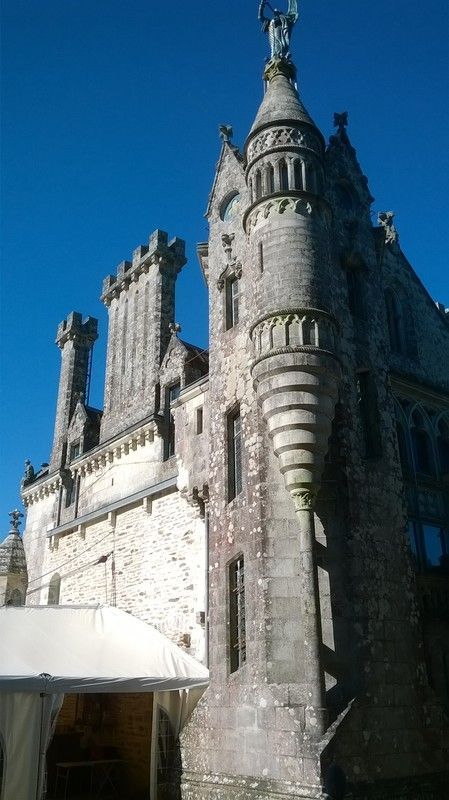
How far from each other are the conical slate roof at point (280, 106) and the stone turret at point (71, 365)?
13253mm

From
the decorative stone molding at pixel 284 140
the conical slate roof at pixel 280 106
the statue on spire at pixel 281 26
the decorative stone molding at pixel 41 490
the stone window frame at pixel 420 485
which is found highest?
the statue on spire at pixel 281 26

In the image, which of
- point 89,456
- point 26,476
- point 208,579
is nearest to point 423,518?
point 208,579

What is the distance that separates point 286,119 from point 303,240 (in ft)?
9.19

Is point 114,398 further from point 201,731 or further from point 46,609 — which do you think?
point 201,731

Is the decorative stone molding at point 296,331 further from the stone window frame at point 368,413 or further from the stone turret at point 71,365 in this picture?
the stone turret at point 71,365

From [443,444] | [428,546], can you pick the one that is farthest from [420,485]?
[443,444]

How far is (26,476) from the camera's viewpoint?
25.2m

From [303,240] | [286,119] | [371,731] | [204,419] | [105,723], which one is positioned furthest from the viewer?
[105,723]

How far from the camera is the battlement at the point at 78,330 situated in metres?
25.2

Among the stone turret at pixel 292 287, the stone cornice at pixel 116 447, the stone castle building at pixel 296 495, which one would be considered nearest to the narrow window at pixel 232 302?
the stone castle building at pixel 296 495

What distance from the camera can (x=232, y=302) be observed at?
14.7m

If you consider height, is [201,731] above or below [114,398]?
below

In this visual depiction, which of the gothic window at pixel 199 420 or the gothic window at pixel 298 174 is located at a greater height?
the gothic window at pixel 298 174

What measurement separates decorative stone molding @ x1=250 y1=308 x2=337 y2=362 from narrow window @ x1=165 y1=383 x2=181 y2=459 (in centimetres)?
576
